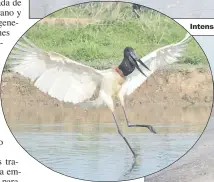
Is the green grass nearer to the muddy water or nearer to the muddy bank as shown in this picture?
the muddy bank

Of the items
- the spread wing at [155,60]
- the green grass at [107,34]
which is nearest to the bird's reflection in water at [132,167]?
the spread wing at [155,60]

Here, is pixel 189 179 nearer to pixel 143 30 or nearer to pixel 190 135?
pixel 190 135

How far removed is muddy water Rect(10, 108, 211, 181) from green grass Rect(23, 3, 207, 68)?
0.92 ft

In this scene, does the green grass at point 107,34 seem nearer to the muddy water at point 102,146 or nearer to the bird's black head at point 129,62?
the bird's black head at point 129,62

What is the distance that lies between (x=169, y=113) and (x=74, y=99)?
396 mm

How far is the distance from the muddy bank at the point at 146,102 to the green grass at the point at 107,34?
0.36 ft

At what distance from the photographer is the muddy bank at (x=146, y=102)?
84.7 inches

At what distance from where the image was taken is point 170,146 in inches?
85.2

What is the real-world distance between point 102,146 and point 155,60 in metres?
0.42

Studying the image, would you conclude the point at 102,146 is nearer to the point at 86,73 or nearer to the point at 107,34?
the point at 86,73

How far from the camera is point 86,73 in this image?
2168mm

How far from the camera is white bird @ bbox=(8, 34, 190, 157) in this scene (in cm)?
215

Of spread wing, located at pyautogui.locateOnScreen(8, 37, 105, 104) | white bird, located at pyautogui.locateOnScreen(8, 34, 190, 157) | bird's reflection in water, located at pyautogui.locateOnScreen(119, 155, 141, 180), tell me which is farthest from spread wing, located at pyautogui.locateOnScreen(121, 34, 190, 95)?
bird's reflection in water, located at pyautogui.locateOnScreen(119, 155, 141, 180)

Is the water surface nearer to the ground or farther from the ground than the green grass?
nearer to the ground
